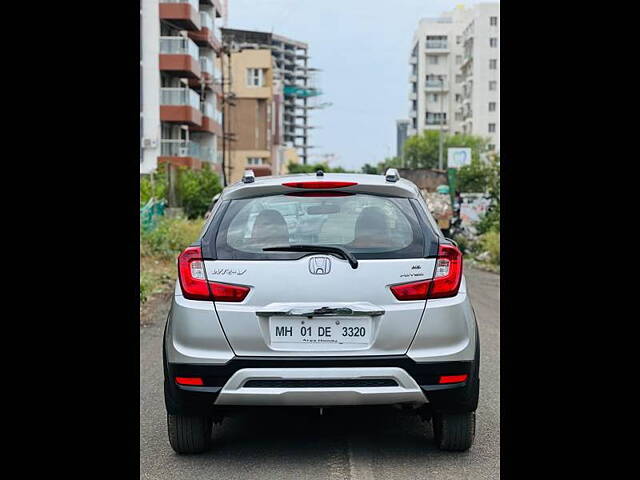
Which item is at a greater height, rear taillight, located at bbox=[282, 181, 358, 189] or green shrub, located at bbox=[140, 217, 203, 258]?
rear taillight, located at bbox=[282, 181, 358, 189]

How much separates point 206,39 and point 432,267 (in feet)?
211

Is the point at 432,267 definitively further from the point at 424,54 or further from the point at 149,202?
the point at 424,54

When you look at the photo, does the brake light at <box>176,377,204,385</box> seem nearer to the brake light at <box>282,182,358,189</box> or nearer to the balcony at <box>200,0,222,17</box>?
the brake light at <box>282,182,358,189</box>

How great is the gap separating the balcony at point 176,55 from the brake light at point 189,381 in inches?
2101

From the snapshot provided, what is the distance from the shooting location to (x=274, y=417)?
7898 millimetres

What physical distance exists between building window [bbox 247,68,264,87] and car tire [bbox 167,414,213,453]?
107094mm

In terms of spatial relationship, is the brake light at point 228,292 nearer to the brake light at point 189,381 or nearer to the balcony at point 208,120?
the brake light at point 189,381

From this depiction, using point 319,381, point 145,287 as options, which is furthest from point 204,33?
point 319,381

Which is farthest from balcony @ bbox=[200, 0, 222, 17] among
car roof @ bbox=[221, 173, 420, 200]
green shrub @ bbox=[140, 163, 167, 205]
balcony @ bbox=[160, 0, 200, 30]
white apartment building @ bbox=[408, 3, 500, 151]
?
car roof @ bbox=[221, 173, 420, 200]

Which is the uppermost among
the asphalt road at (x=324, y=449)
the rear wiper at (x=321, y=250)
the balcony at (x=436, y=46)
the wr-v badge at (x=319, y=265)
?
the balcony at (x=436, y=46)

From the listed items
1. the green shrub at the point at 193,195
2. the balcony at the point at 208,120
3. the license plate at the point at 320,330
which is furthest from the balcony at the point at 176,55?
the license plate at the point at 320,330

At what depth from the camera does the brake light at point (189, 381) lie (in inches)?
238

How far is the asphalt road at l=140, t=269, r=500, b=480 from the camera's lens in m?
6.22
